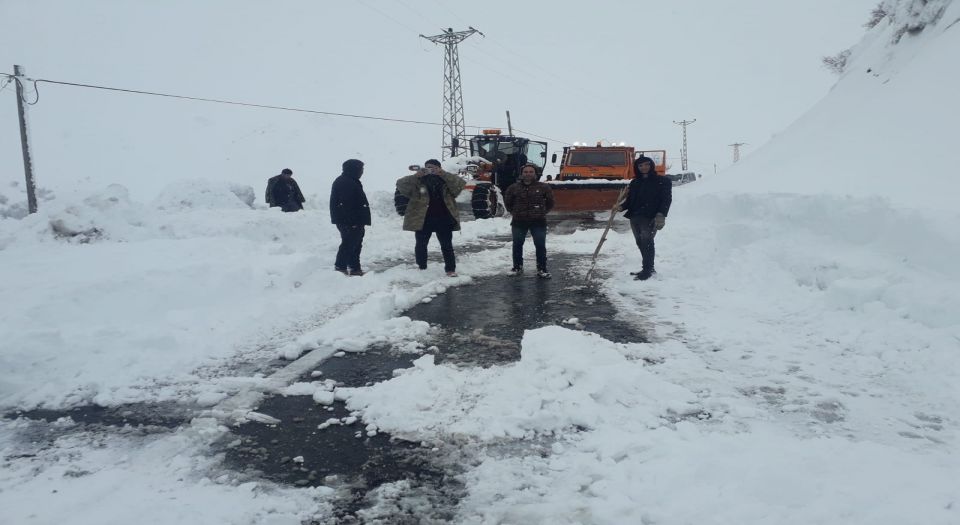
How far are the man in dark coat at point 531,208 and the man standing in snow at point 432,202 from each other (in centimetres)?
87

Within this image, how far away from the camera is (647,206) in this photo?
7.88 metres

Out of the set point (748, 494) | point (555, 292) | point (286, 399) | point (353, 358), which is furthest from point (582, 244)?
point (748, 494)

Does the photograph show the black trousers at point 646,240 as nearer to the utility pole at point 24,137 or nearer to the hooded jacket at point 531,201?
the hooded jacket at point 531,201

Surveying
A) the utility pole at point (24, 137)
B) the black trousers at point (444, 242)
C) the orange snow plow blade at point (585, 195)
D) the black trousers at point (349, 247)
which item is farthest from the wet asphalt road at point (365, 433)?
the utility pole at point (24, 137)

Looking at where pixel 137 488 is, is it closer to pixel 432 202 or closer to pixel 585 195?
pixel 432 202

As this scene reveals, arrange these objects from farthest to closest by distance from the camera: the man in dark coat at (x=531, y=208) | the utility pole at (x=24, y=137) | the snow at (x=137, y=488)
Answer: the utility pole at (x=24, y=137) < the man in dark coat at (x=531, y=208) < the snow at (x=137, y=488)

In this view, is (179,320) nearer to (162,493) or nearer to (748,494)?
(162,493)

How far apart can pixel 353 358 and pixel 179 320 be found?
1.92 m

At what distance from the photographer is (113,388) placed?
3893 mm

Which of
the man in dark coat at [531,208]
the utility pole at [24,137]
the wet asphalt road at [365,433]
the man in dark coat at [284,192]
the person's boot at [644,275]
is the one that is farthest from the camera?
the utility pole at [24,137]

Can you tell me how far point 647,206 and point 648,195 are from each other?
16cm

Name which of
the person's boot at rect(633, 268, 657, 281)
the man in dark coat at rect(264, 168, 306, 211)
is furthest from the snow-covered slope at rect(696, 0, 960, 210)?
the man in dark coat at rect(264, 168, 306, 211)

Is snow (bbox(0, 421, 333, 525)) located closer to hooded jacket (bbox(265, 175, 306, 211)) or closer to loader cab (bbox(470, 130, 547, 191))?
hooded jacket (bbox(265, 175, 306, 211))

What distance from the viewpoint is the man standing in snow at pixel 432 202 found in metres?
8.09
